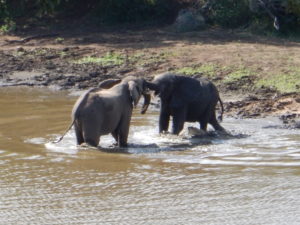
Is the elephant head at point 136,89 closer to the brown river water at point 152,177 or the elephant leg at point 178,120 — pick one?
the elephant leg at point 178,120

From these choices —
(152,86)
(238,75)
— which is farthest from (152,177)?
(238,75)

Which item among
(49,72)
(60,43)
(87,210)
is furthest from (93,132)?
(60,43)

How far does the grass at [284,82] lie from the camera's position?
1462cm

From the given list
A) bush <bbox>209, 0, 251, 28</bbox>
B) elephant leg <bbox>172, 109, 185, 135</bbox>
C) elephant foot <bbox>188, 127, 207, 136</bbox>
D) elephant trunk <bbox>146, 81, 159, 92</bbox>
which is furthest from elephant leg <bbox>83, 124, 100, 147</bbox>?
bush <bbox>209, 0, 251, 28</bbox>

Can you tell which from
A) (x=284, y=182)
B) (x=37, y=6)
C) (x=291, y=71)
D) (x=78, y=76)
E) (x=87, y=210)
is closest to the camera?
(x=87, y=210)

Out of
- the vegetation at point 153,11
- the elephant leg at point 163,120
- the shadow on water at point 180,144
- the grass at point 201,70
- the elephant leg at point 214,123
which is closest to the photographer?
the shadow on water at point 180,144

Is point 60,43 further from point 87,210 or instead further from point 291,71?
point 87,210

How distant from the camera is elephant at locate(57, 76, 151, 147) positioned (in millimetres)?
10758

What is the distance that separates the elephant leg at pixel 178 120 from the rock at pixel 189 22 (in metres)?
7.69

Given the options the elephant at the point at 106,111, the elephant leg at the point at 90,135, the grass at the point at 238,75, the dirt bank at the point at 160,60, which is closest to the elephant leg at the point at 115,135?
the elephant at the point at 106,111

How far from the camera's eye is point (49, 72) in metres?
17.4

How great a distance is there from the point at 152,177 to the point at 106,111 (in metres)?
1.65

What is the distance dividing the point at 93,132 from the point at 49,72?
6.83 m

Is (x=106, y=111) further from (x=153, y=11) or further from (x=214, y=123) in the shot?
(x=153, y=11)
